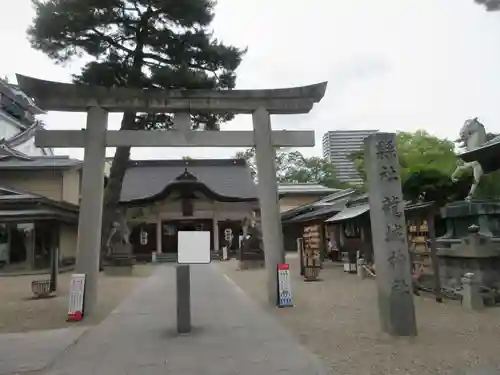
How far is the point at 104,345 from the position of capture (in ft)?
22.1

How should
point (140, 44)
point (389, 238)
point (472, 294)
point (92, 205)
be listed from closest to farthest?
point (389, 238) → point (472, 294) → point (92, 205) → point (140, 44)

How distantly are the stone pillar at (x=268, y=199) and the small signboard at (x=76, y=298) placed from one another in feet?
13.2

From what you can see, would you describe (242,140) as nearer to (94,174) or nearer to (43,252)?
(94,174)

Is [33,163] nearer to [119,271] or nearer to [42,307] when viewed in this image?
[119,271]

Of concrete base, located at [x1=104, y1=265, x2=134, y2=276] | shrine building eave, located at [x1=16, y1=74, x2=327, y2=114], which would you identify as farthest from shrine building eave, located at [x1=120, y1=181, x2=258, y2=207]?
shrine building eave, located at [x1=16, y1=74, x2=327, y2=114]

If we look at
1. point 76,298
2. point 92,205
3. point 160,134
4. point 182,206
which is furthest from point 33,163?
point 76,298

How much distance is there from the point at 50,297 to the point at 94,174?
514cm

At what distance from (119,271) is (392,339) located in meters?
16.6

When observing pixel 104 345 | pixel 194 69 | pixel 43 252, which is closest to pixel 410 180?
pixel 194 69

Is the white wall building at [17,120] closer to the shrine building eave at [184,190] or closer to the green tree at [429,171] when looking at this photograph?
the shrine building eave at [184,190]

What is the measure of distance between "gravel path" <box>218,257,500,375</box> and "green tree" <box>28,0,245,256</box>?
10020 millimetres

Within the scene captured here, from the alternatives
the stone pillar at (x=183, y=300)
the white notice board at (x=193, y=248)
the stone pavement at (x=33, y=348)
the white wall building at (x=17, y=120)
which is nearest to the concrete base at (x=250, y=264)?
the stone pavement at (x=33, y=348)

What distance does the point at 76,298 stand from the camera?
29.9ft

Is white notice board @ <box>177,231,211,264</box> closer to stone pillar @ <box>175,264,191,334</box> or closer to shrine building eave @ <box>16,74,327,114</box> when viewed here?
stone pillar @ <box>175,264,191,334</box>
